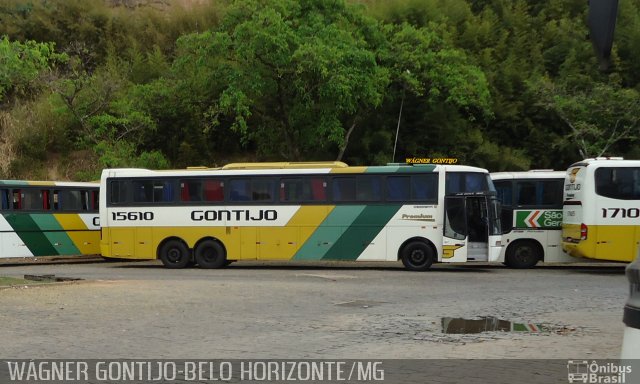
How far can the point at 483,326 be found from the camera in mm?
11164

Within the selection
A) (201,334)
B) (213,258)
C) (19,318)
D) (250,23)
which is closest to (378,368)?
(201,334)

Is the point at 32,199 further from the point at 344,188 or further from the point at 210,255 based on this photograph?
the point at 344,188

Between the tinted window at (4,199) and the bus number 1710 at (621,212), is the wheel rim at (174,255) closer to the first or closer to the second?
the tinted window at (4,199)

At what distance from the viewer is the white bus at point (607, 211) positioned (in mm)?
21078

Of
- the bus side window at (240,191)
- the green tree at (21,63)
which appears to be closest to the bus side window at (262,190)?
the bus side window at (240,191)

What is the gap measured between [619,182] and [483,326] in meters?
12.2

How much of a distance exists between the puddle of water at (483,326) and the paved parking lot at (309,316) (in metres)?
0.20

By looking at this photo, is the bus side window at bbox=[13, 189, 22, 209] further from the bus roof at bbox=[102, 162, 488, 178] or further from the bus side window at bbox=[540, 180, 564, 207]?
the bus side window at bbox=[540, 180, 564, 207]

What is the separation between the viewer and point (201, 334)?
10320mm

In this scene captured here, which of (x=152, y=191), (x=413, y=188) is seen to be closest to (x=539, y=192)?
(x=413, y=188)

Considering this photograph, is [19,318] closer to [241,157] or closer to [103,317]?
[103,317]

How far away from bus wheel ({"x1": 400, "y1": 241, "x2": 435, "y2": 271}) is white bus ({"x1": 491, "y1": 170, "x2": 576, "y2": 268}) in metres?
2.53

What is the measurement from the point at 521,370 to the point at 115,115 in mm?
30606

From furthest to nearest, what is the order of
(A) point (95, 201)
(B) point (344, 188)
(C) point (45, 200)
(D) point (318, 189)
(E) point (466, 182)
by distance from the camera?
1. (A) point (95, 201)
2. (C) point (45, 200)
3. (D) point (318, 189)
4. (B) point (344, 188)
5. (E) point (466, 182)
